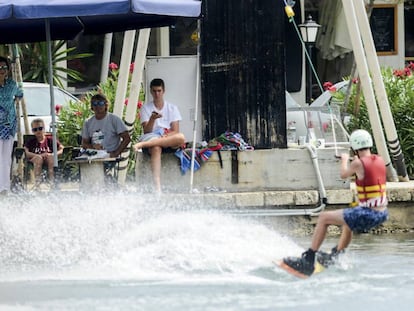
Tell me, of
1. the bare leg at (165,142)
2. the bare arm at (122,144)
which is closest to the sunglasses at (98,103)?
the bare arm at (122,144)

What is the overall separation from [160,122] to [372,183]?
439cm

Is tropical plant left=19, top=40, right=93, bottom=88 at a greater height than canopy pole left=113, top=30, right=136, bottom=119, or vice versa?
tropical plant left=19, top=40, right=93, bottom=88

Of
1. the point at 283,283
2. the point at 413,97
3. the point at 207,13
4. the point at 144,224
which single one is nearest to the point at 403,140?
the point at 413,97

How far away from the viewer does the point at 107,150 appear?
624 inches

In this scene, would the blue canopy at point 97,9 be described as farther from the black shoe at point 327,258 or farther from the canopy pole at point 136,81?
the black shoe at point 327,258

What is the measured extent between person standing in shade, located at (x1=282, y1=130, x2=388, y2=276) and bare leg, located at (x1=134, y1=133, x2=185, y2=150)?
3840mm

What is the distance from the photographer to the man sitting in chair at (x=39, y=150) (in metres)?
15.9

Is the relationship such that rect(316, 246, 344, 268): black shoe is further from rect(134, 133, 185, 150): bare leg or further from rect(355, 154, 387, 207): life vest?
rect(134, 133, 185, 150): bare leg

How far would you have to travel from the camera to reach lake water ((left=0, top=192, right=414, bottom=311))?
11078 millimetres

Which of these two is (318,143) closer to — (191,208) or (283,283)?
(191,208)

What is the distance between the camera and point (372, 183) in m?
12.1

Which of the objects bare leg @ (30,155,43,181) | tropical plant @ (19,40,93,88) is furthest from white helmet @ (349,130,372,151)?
tropical plant @ (19,40,93,88)

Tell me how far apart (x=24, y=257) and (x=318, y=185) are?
4.27 m

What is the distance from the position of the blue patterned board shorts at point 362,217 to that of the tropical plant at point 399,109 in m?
5.88
